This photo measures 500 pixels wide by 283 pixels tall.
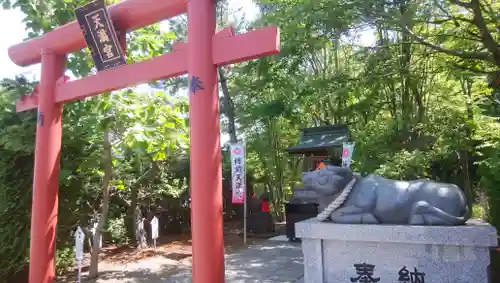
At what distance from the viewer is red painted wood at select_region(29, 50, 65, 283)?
17.5 ft

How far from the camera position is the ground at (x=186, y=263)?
22.4 ft

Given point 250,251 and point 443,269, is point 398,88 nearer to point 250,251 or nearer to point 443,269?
point 250,251

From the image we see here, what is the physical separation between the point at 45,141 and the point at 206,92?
3138 mm

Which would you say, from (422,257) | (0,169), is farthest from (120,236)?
(422,257)

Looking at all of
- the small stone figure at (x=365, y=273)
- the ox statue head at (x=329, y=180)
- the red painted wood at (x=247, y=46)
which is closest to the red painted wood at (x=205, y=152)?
the red painted wood at (x=247, y=46)

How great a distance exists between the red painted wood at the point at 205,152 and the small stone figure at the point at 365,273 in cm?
140

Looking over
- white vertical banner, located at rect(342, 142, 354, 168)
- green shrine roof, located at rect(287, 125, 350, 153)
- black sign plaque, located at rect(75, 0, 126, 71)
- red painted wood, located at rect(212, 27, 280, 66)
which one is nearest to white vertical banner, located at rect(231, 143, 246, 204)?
green shrine roof, located at rect(287, 125, 350, 153)

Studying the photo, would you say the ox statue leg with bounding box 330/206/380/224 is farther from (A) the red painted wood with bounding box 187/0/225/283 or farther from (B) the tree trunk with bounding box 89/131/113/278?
(B) the tree trunk with bounding box 89/131/113/278

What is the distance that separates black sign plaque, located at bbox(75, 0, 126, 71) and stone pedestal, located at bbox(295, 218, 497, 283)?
3250 mm

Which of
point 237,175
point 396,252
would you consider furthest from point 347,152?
point 396,252

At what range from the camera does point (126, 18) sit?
15.8ft

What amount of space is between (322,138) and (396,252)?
7.61 meters

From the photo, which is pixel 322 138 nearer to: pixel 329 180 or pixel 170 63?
pixel 329 180

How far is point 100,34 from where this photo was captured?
477cm
